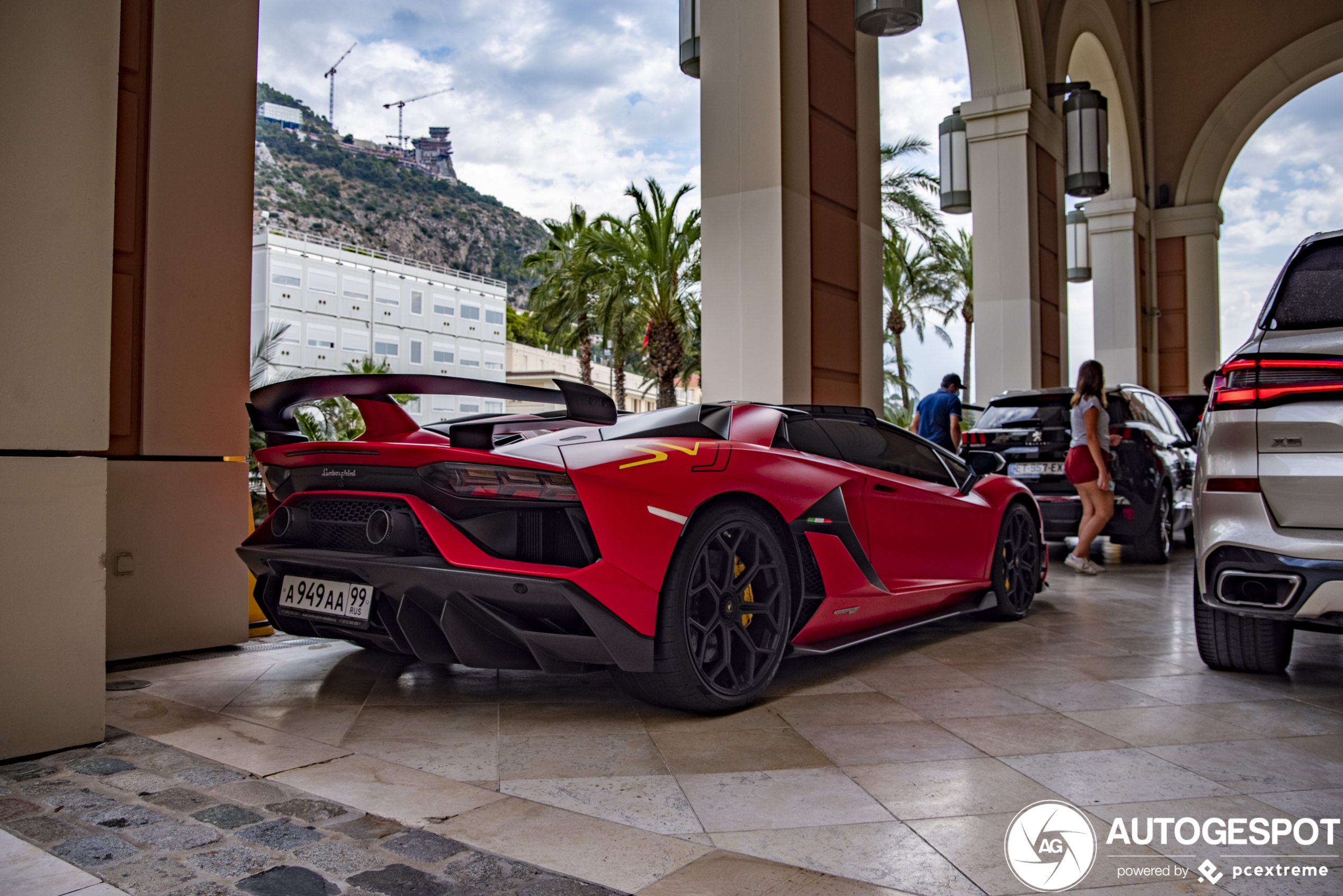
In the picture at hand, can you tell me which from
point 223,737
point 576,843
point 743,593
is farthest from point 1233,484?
point 223,737

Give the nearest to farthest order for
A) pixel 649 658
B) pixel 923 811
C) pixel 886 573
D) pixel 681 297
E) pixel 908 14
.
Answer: pixel 923 811 < pixel 649 658 < pixel 886 573 < pixel 908 14 < pixel 681 297

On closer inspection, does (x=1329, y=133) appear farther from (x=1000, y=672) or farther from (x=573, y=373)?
(x=1000, y=672)

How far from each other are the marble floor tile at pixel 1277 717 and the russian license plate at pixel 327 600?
114 inches

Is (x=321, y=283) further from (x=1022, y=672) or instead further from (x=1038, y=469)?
(x=1022, y=672)

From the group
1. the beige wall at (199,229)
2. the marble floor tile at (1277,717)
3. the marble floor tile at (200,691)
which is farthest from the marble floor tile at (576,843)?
the beige wall at (199,229)

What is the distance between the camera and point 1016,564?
5438 millimetres

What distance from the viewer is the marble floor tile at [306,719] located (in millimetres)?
3014

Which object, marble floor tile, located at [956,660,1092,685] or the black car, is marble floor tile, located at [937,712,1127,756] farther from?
the black car

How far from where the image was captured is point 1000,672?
4047 millimetres

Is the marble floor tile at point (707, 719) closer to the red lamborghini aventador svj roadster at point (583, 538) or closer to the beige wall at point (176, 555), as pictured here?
the red lamborghini aventador svj roadster at point (583, 538)

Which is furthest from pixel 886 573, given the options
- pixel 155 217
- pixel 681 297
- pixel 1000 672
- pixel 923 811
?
pixel 681 297

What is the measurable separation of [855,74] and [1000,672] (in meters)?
5.45

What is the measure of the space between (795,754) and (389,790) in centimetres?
120

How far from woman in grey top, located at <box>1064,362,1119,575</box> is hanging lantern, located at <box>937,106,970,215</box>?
487cm
